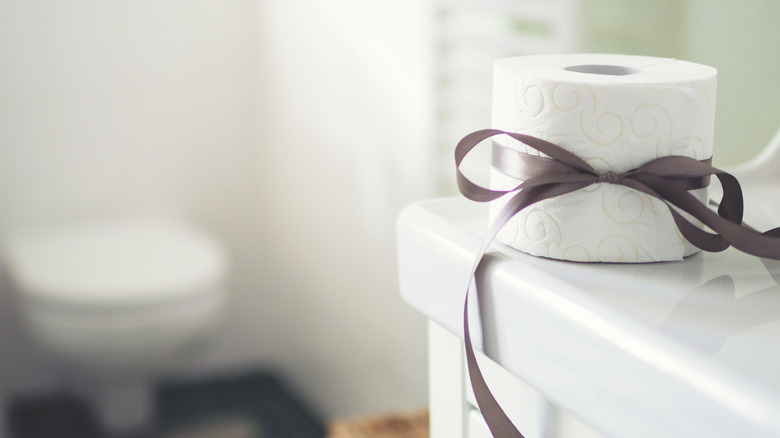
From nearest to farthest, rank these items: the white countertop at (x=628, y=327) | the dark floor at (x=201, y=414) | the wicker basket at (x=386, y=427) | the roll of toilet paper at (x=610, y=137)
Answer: the white countertop at (x=628, y=327), the roll of toilet paper at (x=610, y=137), the wicker basket at (x=386, y=427), the dark floor at (x=201, y=414)

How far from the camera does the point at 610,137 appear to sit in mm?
395

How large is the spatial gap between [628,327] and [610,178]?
10cm

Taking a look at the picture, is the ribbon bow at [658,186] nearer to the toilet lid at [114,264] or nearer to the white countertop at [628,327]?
the white countertop at [628,327]

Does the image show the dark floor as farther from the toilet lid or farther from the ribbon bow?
the ribbon bow

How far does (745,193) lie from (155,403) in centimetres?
183

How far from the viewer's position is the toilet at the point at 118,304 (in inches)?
60.6

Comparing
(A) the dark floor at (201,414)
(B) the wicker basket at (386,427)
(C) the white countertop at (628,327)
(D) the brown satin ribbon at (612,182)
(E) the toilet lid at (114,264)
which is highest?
(D) the brown satin ribbon at (612,182)

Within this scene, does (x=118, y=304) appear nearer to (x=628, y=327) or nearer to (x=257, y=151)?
(x=257, y=151)

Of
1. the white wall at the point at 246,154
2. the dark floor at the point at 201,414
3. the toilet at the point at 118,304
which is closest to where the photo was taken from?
the toilet at the point at 118,304

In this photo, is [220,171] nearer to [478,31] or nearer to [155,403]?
[155,403]

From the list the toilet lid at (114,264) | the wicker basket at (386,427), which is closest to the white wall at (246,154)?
the toilet lid at (114,264)

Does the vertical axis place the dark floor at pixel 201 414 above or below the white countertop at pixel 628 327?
below

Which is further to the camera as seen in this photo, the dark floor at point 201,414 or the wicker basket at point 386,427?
the dark floor at point 201,414

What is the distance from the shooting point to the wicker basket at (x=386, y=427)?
1.21m
